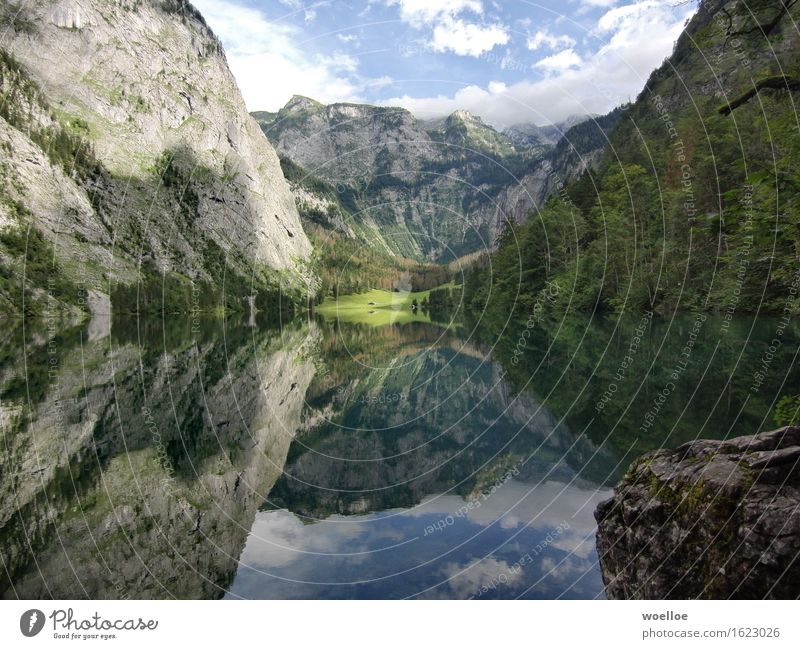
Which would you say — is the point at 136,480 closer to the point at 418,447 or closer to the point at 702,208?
the point at 418,447

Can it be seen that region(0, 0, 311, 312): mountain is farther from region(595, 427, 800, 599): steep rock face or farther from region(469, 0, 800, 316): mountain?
region(595, 427, 800, 599): steep rock face

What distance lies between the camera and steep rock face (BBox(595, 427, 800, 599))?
520 centimetres

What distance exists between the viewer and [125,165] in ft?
481

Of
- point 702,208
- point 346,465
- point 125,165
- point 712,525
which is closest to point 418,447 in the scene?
point 346,465

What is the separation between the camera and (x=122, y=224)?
134m

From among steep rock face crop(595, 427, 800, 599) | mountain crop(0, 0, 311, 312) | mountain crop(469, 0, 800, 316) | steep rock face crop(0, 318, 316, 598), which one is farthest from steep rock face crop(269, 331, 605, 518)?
mountain crop(0, 0, 311, 312)

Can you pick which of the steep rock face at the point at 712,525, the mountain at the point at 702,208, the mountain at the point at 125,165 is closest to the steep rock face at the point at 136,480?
the steep rock face at the point at 712,525

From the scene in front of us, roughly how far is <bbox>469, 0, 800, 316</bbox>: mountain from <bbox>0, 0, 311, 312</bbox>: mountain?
82.8m

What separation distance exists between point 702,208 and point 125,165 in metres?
151

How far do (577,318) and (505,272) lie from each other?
2926 centimetres

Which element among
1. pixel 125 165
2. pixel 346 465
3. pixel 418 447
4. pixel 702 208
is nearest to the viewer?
pixel 346 465

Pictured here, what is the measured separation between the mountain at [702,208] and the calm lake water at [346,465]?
5.59m

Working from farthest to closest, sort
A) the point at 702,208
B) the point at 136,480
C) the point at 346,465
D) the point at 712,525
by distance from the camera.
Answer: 1. the point at 702,208
2. the point at 346,465
3. the point at 136,480
4. the point at 712,525

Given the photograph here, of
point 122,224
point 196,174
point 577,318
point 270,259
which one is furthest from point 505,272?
point 196,174
